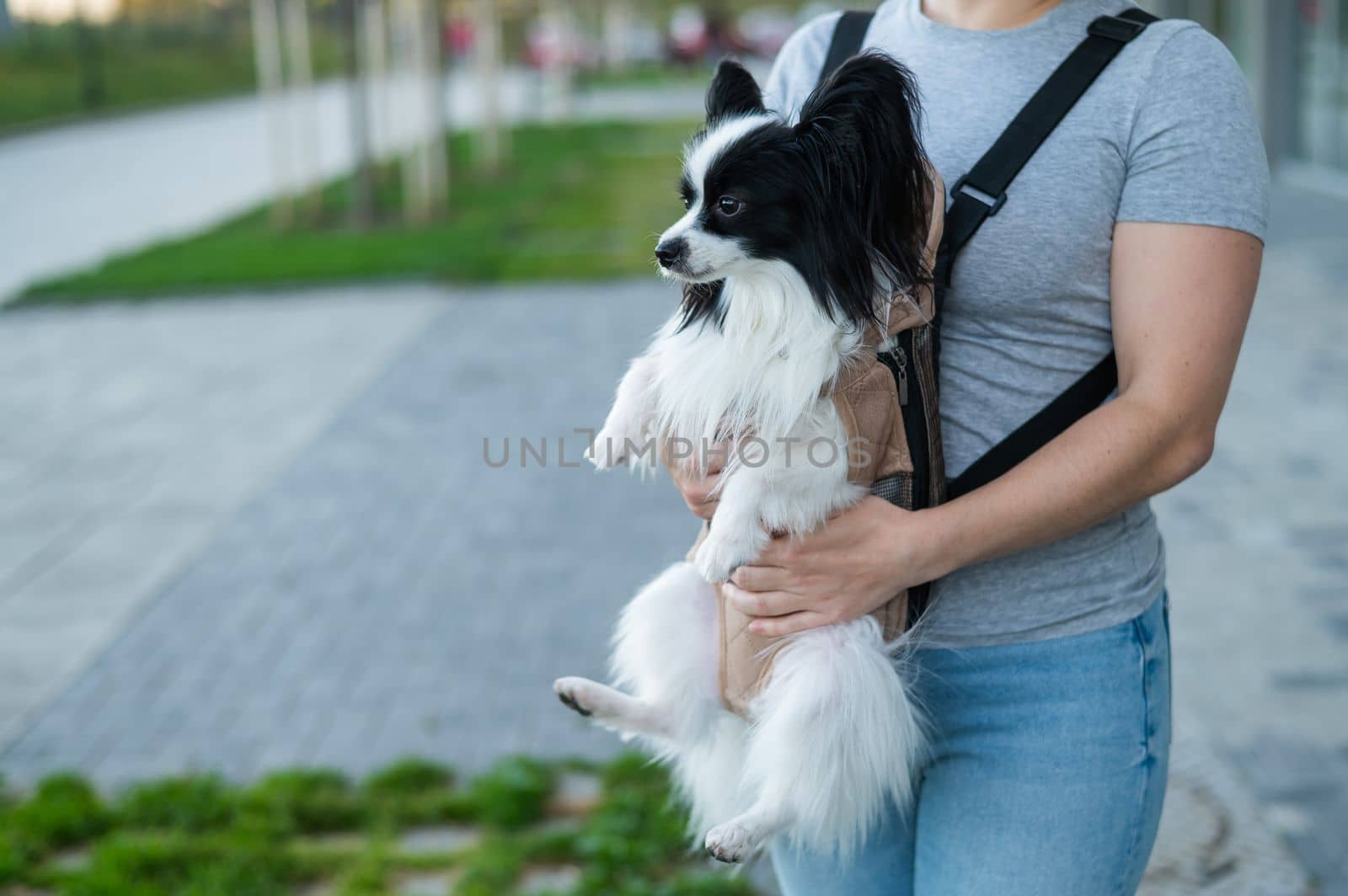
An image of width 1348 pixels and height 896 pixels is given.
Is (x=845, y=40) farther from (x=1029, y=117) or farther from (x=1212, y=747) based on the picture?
(x=1212, y=747)

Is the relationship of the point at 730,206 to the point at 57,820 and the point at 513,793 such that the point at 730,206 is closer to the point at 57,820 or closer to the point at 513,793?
the point at 513,793

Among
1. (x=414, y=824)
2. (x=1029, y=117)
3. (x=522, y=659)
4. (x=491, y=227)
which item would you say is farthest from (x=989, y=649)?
(x=491, y=227)

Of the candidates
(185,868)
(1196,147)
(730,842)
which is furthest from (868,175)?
(185,868)

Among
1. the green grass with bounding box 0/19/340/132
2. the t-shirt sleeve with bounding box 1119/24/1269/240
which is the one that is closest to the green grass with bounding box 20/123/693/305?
the t-shirt sleeve with bounding box 1119/24/1269/240

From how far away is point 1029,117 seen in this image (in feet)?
5.84

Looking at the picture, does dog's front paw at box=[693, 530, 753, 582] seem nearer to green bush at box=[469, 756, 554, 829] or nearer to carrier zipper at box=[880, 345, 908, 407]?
carrier zipper at box=[880, 345, 908, 407]

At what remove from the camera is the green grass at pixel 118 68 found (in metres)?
29.8

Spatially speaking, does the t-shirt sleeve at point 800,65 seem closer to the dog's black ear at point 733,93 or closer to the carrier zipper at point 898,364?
the dog's black ear at point 733,93

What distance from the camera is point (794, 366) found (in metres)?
1.81

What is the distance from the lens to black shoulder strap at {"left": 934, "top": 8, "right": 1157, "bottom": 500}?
1.77m

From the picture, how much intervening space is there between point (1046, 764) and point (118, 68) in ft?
134

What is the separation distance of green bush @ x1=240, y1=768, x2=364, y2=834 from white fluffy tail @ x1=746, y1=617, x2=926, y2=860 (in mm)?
2521

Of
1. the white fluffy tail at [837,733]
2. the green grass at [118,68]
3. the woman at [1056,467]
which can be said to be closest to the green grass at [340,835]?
the white fluffy tail at [837,733]

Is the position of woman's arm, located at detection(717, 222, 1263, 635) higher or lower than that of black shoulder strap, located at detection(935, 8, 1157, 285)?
lower
